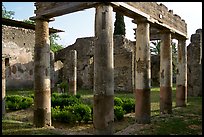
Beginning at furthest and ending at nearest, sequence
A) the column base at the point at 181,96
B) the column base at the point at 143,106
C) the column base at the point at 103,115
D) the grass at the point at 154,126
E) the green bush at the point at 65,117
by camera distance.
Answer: the column base at the point at 181,96 < the green bush at the point at 65,117 < the column base at the point at 143,106 < the grass at the point at 154,126 < the column base at the point at 103,115

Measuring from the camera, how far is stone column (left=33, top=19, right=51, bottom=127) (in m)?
8.95

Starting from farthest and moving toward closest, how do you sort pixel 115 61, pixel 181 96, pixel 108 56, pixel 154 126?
pixel 115 61
pixel 181 96
pixel 154 126
pixel 108 56

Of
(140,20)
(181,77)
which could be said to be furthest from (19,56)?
(140,20)

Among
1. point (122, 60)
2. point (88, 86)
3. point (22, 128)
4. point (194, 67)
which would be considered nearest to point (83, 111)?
point (22, 128)

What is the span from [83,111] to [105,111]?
3.33 metres

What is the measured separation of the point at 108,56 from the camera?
7387 millimetres

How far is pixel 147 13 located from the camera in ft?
31.8

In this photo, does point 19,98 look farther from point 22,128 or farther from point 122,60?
point 122,60

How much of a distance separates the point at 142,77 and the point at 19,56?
53.4 ft

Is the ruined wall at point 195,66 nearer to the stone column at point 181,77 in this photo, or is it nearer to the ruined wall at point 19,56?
the stone column at point 181,77

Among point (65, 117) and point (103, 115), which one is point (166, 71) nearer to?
point (65, 117)

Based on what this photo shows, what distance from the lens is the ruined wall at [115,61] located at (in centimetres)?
2281

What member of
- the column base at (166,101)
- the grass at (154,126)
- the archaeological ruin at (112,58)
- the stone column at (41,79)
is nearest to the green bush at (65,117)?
the grass at (154,126)

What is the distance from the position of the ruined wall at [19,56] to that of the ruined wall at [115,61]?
13.3 feet
